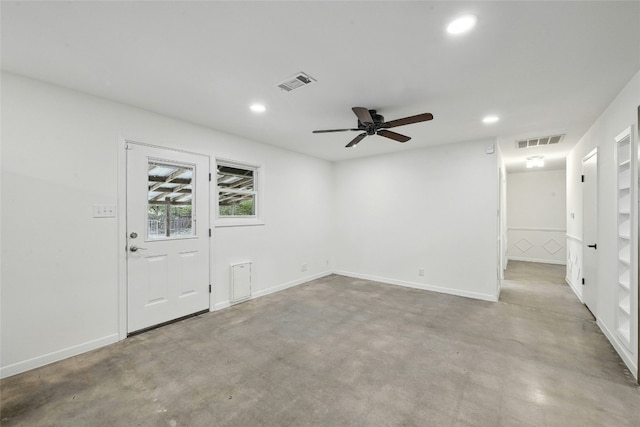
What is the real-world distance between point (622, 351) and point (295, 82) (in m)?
3.86

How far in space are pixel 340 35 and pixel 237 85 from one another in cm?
115

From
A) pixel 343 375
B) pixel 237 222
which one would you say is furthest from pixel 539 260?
pixel 237 222

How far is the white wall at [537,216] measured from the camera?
23.6 ft

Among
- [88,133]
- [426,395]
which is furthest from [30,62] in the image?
[426,395]

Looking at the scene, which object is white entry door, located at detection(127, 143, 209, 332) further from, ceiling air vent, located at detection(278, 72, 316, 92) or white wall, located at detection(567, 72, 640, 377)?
white wall, located at detection(567, 72, 640, 377)

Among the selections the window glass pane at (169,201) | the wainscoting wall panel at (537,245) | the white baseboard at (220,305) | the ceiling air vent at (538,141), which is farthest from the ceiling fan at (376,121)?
the wainscoting wall panel at (537,245)

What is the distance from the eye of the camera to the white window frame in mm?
3830

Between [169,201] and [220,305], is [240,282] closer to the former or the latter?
[220,305]

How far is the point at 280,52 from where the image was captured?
1996mm

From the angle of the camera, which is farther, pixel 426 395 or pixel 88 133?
pixel 88 133

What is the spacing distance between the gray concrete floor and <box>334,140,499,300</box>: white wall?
1.00 metres

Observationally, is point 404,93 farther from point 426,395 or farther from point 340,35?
point 426,395

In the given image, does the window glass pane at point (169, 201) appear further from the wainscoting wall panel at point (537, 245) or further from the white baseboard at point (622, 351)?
the wainscoting wall panel at point (537, 245)

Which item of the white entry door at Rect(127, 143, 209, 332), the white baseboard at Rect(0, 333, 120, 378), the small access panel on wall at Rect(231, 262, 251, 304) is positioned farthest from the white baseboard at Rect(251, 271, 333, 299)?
the white baseboard at Rect(0, 333, 120, 378)
